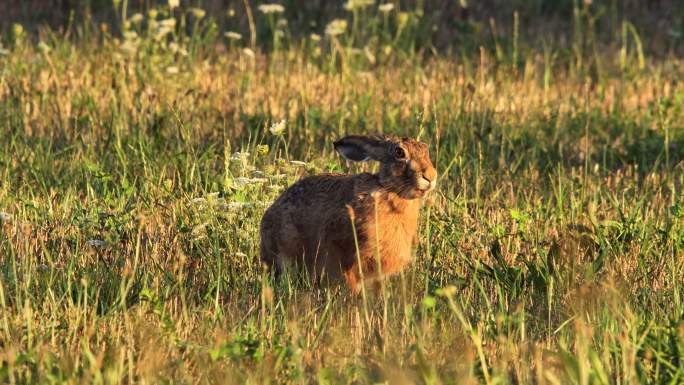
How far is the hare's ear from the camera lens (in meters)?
5.20

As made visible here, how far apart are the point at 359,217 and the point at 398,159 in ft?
1.04

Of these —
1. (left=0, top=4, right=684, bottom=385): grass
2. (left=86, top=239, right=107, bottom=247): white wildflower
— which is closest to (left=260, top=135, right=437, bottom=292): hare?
(left=0, top=4, right=684, bottom=385): grass

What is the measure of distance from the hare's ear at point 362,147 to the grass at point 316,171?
21.0 inches

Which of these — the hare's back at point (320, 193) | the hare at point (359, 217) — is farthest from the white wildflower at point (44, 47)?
the hare at point (359, 217)

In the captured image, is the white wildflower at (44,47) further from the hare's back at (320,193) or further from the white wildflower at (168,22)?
the hare's back at (320,193)

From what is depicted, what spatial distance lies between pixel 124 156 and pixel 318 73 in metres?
3.32

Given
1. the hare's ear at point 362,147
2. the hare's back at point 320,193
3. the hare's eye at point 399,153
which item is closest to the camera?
the hare's eye at point 399,153

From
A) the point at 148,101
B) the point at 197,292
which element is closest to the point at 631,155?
the point at 148,101

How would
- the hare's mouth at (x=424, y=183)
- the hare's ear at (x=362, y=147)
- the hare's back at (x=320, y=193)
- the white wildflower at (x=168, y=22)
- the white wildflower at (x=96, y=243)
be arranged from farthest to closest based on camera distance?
the white wildflower at (x=168, y=22) < the white wildflower at (x=96, y=243) < the hare's back at (x=320, y=193) < the hare's ear at (x=362, y=147) < the hare's mouth at (x=424, y=183)

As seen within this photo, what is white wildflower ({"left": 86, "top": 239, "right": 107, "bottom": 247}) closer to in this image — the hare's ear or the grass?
the grass

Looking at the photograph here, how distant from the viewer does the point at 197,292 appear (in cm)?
510

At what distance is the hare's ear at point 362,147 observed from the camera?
5.20 metres

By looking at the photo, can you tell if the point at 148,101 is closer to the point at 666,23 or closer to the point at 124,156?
the point at 124,156

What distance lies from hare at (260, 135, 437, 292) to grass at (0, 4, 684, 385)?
0.43 ft
